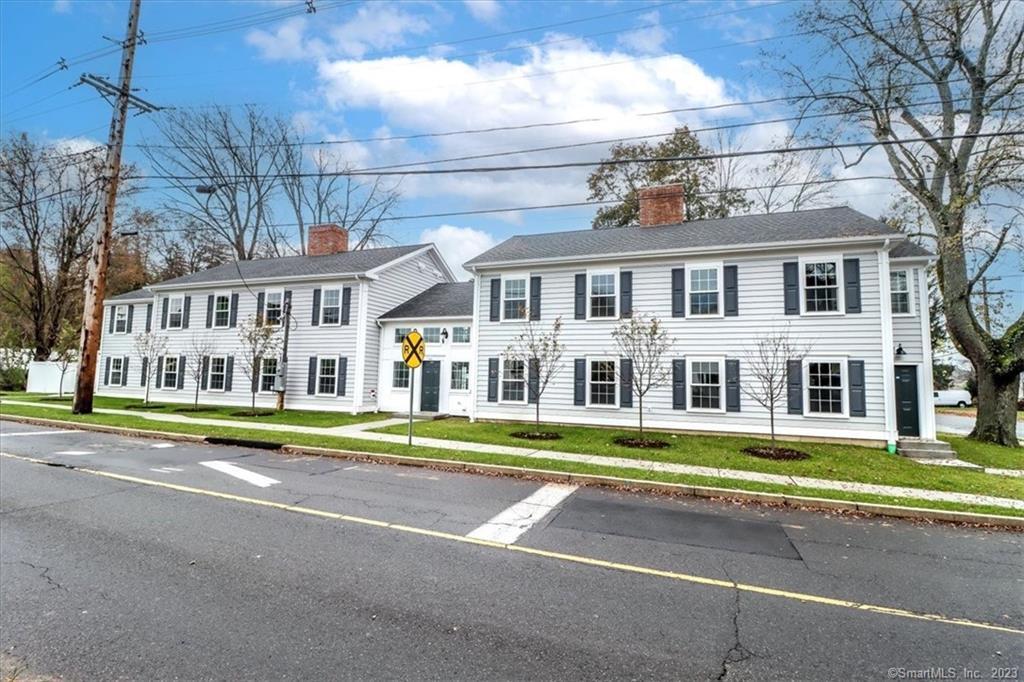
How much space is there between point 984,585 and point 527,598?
14.3ft

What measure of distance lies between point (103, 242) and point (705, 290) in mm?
20126

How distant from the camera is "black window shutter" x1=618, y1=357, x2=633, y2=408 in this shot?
1495 centimetres

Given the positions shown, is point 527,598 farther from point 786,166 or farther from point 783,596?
point 786,166

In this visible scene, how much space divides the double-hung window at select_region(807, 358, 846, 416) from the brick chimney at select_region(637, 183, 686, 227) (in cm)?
699

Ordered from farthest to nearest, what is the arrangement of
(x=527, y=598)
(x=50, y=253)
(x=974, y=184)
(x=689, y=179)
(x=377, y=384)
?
(x=50, y=253), (x=689, y=179), (x=377, y=384), (x=974, y=184), (x=527, y=598)

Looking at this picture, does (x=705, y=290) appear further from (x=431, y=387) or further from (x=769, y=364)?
(x=431, y=387)

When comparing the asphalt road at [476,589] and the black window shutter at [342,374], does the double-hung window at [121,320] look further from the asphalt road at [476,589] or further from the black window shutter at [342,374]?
the asphalt road at [476,589]

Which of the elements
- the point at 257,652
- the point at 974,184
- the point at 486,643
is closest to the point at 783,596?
the point at 486,643

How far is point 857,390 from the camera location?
Result: 12859 mm

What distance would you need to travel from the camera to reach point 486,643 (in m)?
3.20

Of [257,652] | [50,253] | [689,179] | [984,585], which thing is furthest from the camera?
[50,253]

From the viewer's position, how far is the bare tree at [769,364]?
1323 cm

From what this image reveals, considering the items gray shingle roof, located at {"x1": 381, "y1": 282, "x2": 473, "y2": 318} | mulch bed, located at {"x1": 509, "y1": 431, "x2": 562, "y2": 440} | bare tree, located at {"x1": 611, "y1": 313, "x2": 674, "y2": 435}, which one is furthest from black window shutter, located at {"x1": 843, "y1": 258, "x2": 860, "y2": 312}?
gray shingle roof, located at {"x1": 381, "y1": 282, "x2": 473, "y2": 318}

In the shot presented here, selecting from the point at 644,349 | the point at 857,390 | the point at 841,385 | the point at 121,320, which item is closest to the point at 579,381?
the point at 644,349
